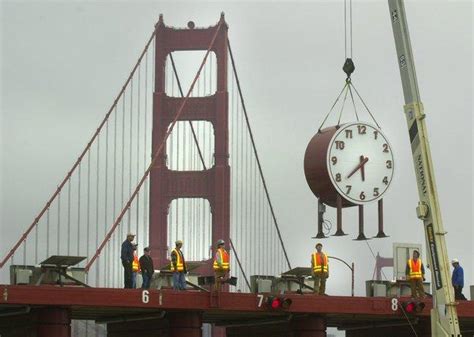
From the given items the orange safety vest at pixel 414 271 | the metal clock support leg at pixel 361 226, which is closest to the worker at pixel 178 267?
the metal clock support leg at pixel 361 226

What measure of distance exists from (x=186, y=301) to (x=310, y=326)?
235 inches

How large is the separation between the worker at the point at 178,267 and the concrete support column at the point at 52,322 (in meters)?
3.30

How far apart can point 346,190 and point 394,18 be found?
28.0ft

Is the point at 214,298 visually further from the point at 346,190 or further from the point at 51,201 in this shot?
the point at 51,201

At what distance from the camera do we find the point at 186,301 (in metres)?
46.3

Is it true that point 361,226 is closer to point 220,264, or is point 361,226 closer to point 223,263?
point 223,263

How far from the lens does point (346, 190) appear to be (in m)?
50.3

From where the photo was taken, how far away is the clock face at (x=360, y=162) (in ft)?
165

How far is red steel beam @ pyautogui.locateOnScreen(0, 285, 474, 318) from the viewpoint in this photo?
144ft

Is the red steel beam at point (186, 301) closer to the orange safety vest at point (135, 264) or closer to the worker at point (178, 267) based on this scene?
the worker at point (178, 267)

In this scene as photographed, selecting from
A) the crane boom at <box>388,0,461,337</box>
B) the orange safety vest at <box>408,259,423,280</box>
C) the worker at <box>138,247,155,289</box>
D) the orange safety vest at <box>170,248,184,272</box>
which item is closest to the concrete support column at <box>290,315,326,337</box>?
the orange safety vest at <box>408,259,423,280</box>

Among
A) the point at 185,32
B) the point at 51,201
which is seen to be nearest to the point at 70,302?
the point at 51,201

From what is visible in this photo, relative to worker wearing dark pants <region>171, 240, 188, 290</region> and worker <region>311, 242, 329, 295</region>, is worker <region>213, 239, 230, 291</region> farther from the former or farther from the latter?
worker <region>311, 242, 329, 295</region>

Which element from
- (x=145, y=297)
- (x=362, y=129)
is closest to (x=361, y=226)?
(x=362, y=129)
